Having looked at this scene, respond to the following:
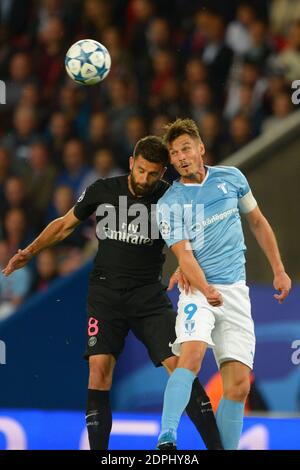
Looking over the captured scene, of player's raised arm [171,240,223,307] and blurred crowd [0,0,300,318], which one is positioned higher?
blurred crowd [0,0,300,318]

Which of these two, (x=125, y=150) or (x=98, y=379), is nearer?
(x=98, y=379)

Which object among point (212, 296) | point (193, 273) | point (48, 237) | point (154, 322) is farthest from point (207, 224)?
point (48, 237)

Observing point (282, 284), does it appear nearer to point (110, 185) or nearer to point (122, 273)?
point (122, 273)

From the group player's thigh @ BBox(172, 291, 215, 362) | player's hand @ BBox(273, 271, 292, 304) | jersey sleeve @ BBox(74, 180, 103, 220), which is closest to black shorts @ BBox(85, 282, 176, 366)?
player's thigh @ BBox(172, 291, 215, 362)

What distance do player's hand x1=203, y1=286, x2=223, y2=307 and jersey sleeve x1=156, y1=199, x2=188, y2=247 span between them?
334 mm

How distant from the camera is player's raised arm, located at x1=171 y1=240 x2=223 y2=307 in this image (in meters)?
6.18

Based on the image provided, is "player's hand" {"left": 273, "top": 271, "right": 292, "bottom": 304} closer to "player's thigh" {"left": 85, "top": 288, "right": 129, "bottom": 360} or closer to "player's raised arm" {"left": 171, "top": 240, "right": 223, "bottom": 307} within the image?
"player's raised arm" {"left": 171, "top": 240, "right": 223, "bottom": 307}

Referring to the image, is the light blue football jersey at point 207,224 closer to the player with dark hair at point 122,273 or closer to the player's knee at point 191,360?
the player with dark hair at point 122,273

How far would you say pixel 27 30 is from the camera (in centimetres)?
1198

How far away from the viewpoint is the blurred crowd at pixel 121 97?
9664 millimetres

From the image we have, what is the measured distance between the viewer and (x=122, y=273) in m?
6.71

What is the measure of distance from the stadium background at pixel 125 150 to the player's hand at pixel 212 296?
173 centimetres

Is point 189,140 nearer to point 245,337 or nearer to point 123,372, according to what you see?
point 245,337

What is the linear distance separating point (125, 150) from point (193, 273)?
390 centimetres
